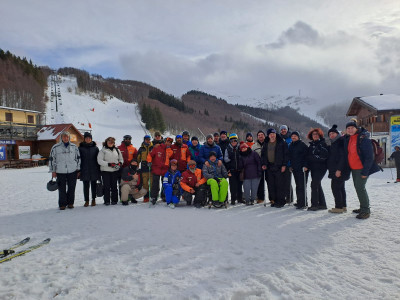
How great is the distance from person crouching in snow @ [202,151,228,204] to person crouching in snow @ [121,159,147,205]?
2.00 metres

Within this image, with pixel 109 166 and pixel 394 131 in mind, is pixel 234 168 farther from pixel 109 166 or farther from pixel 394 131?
pixel 394 131

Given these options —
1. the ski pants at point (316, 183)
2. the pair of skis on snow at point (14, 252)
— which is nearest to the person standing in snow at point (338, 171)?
the ski pants at point (316, 183)

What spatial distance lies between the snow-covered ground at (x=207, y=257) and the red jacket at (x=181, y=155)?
1.87 metres

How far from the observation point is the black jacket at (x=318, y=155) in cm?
573

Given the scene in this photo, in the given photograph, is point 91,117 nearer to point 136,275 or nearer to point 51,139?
point 51,139

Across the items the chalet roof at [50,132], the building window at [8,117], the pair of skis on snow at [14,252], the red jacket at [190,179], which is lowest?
the pair of skis on snow at [14,252]

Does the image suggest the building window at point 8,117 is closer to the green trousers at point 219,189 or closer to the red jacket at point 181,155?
the red jacket at point 181,155

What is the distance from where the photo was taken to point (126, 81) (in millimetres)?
138875

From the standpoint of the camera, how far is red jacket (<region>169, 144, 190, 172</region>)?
23.4 feet

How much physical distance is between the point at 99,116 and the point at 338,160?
6258 cm

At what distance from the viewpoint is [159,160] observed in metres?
7.07

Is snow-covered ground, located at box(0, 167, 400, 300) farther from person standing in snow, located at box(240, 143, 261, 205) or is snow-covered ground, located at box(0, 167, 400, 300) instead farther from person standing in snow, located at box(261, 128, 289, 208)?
person standing in snow, located at box(240, 143, 261, 205)

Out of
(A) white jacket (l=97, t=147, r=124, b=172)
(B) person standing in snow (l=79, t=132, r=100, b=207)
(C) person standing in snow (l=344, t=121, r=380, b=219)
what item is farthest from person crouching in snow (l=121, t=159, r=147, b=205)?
(C) person standing in snow (l=344, t=121, r=380, b=219)

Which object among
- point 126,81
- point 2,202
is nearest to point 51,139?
point 2,202
